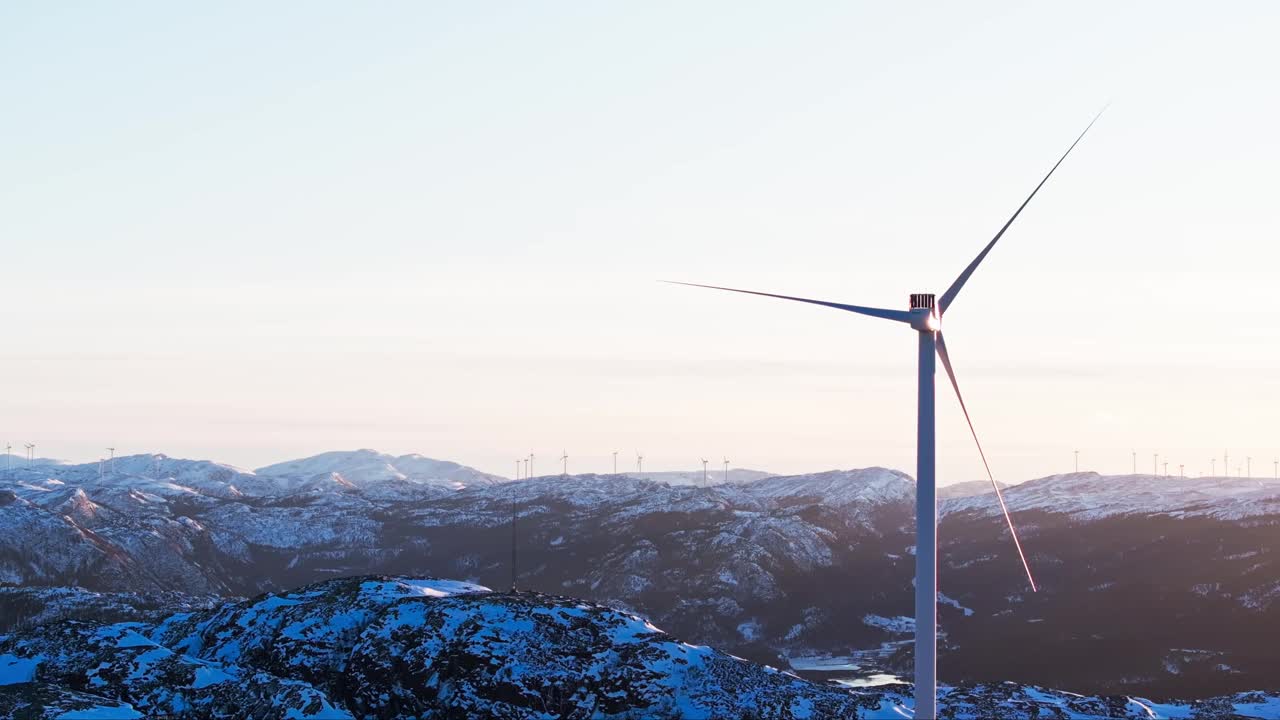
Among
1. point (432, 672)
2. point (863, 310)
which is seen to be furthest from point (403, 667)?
point (863, 310)

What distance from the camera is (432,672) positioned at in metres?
105

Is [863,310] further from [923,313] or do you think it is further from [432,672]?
[432,672]

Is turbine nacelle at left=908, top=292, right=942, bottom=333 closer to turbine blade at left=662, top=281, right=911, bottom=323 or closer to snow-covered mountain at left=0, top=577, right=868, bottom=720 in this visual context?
turbine blade at left=662, top=281, right=911, bottom=323

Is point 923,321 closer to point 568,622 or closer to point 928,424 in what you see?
point 928,424

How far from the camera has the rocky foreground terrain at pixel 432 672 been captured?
9556 cm

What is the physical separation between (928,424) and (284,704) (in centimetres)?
5552

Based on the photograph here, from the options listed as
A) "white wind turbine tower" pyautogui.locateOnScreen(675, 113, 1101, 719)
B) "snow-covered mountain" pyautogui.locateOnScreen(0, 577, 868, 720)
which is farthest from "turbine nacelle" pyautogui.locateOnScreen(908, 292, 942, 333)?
"snow-covered mountain" pyautogui.locateOnScreen(0, 577, 868, 720)

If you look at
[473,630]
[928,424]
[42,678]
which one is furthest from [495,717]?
[928,424]

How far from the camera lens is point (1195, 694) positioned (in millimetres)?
194250

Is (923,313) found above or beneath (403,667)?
above

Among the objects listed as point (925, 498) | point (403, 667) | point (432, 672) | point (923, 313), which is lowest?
point (432, 672)

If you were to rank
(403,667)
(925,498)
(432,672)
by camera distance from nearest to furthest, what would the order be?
(925,498) → (432,672) → (403,667)

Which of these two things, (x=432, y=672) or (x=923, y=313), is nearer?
(x=923, y=313)

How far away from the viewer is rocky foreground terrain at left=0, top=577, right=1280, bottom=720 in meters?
95.6
